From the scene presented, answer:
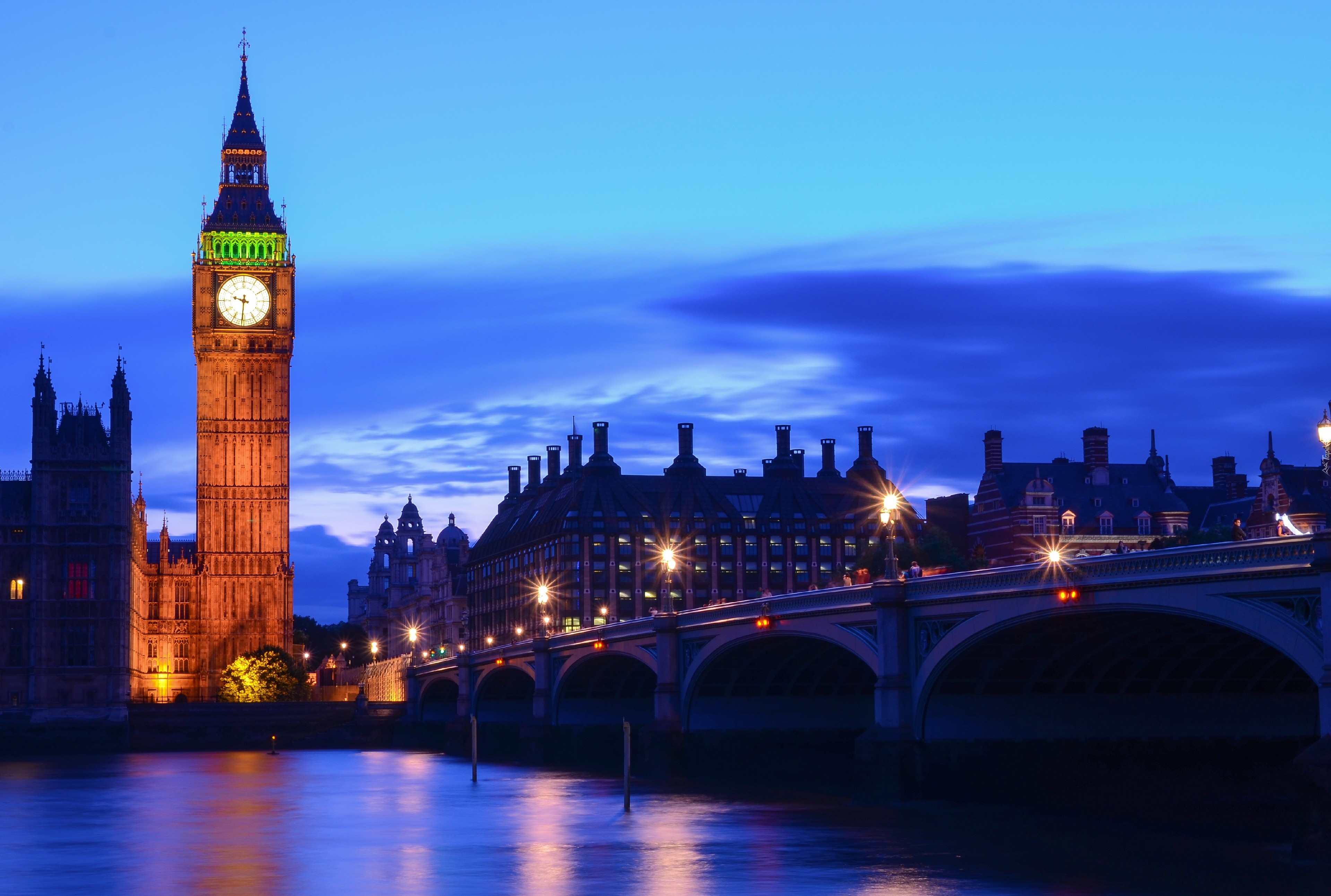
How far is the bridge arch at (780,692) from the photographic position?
8325cm

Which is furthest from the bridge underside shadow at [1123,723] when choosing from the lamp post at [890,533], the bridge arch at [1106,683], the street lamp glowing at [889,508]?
the street lamp glowing at [889,508]

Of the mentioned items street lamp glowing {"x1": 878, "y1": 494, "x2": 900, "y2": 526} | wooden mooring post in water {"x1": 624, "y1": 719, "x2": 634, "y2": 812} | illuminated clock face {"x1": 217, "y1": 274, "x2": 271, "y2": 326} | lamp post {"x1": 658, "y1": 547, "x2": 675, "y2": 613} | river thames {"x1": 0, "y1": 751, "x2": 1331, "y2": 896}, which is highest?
illuminated clock face {"x1": 217, "y1": 274, "x2": 271, "y2": 326}

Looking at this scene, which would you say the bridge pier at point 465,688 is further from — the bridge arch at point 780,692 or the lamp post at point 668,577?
the bridge arch at point 780,692

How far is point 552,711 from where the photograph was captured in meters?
109

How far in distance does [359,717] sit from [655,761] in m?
71.4

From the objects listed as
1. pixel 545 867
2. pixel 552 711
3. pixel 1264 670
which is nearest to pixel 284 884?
pixel 545 867

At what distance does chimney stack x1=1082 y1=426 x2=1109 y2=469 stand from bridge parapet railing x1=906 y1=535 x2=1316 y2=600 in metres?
102

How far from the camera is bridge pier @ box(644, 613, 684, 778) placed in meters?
84.6

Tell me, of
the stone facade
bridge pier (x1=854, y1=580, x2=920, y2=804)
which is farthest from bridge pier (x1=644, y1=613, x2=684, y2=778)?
the stone facade

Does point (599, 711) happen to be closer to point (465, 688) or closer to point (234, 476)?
point (465, 688)

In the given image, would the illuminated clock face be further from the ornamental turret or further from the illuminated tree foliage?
the illuminated tree foliage

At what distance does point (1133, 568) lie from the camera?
5166 cm

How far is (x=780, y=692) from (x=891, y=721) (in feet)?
77.3

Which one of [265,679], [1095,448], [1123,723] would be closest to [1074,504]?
[1095,448]
